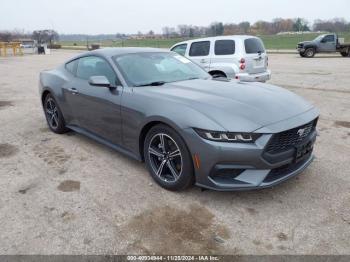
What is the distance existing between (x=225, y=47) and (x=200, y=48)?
3.08ft

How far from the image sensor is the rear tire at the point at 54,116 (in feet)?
18.9

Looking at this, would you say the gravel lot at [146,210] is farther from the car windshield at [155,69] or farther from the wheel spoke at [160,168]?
the car windshield at [155,69]

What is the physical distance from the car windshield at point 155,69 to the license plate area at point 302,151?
178cm

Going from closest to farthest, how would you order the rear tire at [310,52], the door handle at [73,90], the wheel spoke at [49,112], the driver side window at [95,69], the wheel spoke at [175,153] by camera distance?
the wheel spoke at [175,153], the driver side window at [95,69], the door handle at [73,90], the wheel spoke at [49,112], the rear tire at [310,52]

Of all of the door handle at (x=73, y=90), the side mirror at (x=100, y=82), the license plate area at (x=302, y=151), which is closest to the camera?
the license plate area at (x=302, y=151)

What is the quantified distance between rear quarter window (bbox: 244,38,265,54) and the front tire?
6.36m

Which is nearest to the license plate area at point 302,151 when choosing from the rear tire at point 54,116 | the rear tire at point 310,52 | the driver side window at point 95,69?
the driver side window at point 95,69

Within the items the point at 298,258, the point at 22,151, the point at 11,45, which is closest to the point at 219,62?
the point at 22,151

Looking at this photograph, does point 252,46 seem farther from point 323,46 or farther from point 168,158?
point 323,46

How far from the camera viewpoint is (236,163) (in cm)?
319

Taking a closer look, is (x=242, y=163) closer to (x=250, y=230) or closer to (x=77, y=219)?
(x=250, y=230)

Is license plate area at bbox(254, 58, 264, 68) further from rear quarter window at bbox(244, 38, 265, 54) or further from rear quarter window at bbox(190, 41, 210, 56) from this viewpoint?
rear quarter window at bbox(190, 41, 210, 56)

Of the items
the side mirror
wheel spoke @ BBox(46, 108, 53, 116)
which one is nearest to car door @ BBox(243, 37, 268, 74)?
wheel spoke @ BBox(46, 108, 53, 116)

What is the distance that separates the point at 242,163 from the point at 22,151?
3.53 metres
